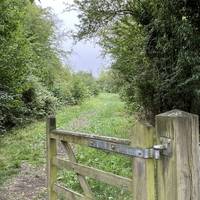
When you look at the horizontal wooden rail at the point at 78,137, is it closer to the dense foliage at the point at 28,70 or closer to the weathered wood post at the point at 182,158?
the weathered wood post at the point at 182,158

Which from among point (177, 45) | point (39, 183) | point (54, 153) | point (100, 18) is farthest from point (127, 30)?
point (54, 153)

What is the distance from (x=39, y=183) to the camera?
7.59 m

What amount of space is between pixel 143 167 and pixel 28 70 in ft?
42.0

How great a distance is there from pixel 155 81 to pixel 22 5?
6.62m

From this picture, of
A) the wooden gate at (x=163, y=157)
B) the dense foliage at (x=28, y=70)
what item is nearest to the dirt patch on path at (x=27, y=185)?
the wooden gate at (x=163, y=157)

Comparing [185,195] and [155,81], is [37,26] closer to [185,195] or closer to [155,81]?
[155,81]

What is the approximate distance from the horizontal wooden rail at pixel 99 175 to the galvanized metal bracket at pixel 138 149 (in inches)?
9.3

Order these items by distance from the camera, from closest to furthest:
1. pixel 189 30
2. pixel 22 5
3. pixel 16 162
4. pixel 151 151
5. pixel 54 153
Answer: pixel 151 151 < pixel 54 153 < pixel 189 30 < pixel 16 162 < pixel 22 5

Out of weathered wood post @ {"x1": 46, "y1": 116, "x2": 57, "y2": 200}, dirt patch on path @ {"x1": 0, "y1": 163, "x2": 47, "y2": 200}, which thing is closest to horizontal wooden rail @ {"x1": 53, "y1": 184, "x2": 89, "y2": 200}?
weathered wood post @ {"x1": 46, "y1": 116, "x2": 57, "y2": 200}

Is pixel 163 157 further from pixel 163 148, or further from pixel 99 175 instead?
pixel 99 175

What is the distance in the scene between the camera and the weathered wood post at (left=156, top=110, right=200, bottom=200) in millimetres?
Answer: 2432

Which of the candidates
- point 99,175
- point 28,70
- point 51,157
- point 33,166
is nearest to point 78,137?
point 99,175

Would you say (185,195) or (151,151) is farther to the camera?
(151,151)

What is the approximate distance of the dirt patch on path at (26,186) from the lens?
6795 millimetres
